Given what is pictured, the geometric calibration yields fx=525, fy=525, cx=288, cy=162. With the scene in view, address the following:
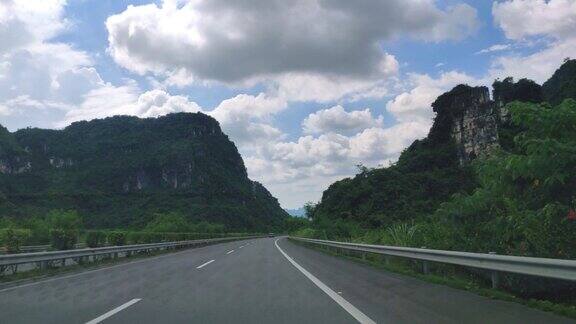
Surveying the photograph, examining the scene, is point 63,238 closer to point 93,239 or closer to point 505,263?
point 93,239

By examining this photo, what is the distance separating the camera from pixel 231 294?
9.66 metres

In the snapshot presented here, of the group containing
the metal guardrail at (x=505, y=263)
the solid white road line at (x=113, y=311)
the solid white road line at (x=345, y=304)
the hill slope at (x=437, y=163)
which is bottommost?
the solid white road line at (x=345, y=304)

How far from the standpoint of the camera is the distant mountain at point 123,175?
14012 centimetres

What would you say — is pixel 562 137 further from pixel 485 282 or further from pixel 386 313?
pixel 386 313

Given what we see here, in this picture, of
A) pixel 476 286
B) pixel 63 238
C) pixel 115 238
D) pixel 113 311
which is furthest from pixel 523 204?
pixel 115 238

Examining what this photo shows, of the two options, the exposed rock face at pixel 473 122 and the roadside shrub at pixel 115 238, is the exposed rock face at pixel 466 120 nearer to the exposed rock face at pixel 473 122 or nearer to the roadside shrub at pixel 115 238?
the exposed rock face at pixel 473 122

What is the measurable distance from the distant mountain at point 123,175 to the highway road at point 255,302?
115675 millimetres

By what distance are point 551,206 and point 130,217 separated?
433ft

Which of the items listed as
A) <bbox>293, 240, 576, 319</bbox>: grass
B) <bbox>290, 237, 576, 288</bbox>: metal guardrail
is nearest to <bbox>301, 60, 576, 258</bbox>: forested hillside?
<bbox>293, 240, 576, 319</bbox>: grass

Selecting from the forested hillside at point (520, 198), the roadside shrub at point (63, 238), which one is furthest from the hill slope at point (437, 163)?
the forested hillside at point (520, 198)

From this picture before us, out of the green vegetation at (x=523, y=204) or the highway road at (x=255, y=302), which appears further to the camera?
the green vegetation at (x=523, y=204)

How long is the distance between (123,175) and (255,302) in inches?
6454

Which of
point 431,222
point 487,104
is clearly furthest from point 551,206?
point 487,104

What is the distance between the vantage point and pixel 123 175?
539 feet
